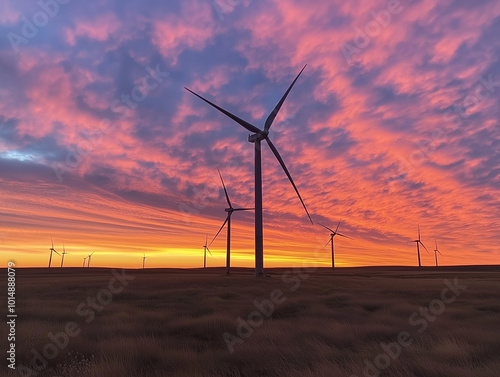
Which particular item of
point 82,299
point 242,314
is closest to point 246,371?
point 242,314

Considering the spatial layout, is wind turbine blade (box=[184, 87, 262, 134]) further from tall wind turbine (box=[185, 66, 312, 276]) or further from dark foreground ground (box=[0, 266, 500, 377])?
dark foreground ground (box=[0, 266, 500, 377])

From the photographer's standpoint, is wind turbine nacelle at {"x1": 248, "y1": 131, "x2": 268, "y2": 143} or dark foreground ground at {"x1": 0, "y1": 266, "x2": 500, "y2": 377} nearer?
dark foreground ground at {"x1": 0, "y1": 266, "x2": 500, "y2": 377}

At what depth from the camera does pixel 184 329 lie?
14258mm

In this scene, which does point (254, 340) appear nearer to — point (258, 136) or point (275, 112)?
point (258, 136)

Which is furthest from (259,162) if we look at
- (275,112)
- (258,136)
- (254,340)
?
(254,340)

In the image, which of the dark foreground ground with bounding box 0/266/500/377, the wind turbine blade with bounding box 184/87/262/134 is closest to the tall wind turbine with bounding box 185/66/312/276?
the wind turbine blade with bounding box 184/87/262/134

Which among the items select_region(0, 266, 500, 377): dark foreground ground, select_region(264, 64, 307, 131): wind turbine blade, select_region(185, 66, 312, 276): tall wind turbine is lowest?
select_region(0, 266, 500, 377): dark foreground ground

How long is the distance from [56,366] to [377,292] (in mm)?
25657

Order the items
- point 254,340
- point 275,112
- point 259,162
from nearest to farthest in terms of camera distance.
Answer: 1. point 254,340
2. point 259,162
3. point 275,112

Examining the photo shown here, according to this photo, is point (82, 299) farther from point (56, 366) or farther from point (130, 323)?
point (56, 366)

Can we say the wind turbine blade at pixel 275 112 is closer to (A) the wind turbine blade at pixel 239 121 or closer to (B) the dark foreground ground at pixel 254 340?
(A) the wind turbine blade at pixel 239 121

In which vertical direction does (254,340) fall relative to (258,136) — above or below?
below

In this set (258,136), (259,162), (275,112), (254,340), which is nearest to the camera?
(254,340)

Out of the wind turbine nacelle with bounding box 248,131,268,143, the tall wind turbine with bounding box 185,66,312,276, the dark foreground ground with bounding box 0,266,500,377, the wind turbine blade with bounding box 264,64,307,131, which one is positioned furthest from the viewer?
the wind turbine blade with bounding box 264,64,307,131
